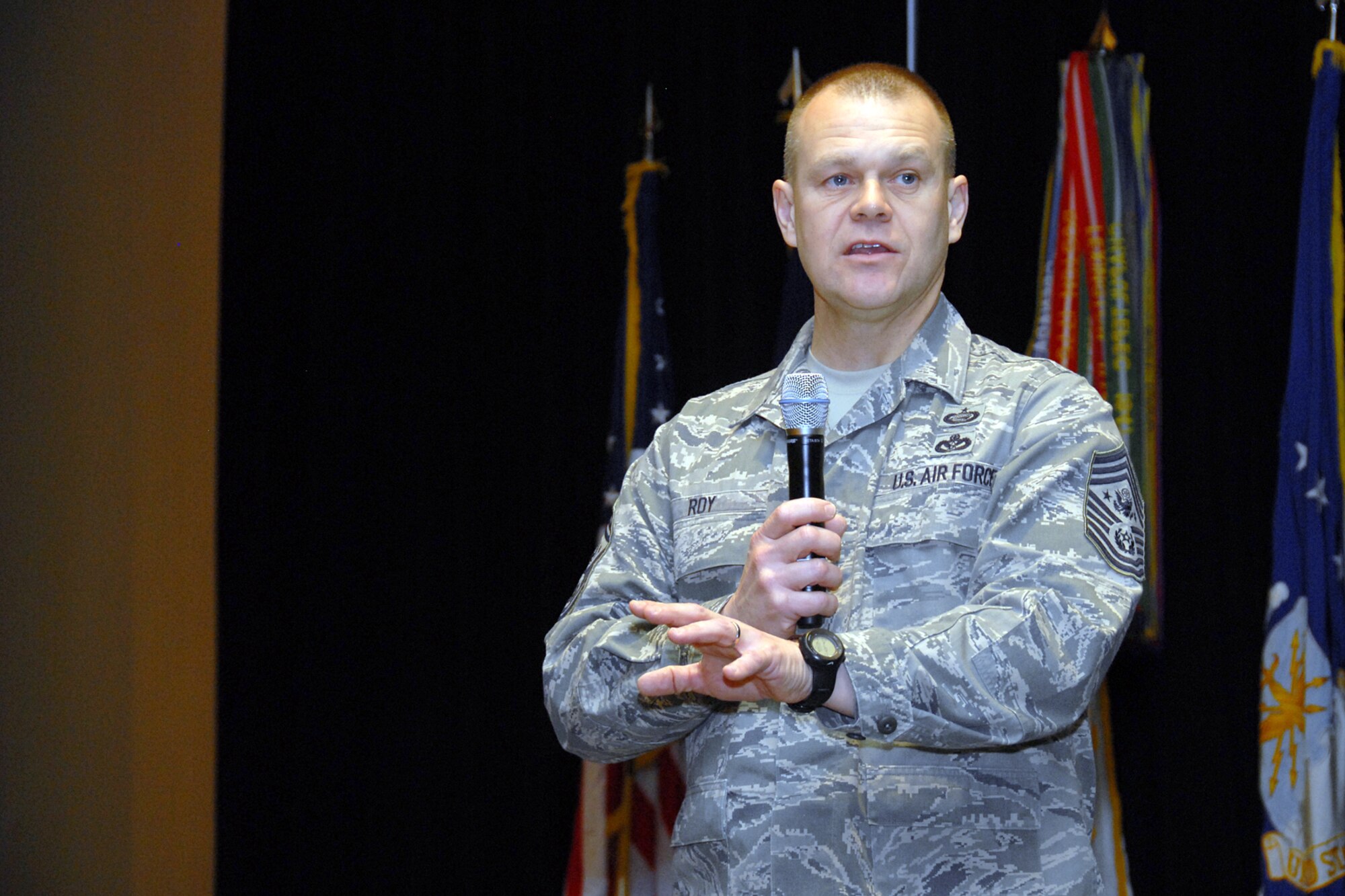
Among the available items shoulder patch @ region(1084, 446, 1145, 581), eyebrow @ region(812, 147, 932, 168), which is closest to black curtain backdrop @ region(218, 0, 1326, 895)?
eyebrow @ region(812, 147, 932, 168)

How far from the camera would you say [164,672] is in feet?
12.5

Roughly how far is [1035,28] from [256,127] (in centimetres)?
203

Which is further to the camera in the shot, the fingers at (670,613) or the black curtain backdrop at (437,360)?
the black curtain backdrop at (437,360)

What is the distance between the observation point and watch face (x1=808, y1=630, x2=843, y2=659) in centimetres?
132

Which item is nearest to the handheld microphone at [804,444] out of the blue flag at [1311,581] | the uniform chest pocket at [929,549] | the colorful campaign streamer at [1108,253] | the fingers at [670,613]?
the fingers at [670,613]

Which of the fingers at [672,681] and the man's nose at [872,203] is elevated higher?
the man's nose at [872,203]

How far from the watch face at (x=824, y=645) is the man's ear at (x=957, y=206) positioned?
0.74 m

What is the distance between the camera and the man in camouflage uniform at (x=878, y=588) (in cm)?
134

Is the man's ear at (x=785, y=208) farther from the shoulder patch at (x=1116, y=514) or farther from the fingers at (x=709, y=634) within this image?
the fingers at (x=709, y=634)

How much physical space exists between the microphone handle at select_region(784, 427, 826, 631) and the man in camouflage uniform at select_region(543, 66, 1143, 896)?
2cm

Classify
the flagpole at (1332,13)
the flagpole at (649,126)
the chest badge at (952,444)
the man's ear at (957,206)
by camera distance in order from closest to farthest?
1. the chest badge at (952,444)
2. the man's ear at (957,206)
3. the flagpole at (1332,13)
4. the flagpole at (649,126)

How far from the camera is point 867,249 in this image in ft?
5.72

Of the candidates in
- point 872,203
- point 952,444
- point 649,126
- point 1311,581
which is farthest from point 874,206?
point 649,126

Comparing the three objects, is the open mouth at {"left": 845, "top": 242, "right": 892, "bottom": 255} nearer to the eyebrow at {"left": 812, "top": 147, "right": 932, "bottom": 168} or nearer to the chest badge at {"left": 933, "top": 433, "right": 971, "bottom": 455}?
the eyebrow at {"left": 812, "top": 147, "right": 932, "bottom": 168}
